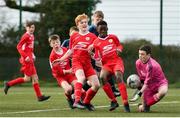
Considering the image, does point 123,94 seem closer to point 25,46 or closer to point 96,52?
point 96,52

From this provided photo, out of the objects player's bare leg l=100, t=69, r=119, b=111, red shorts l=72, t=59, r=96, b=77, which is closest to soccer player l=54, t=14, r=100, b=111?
red shorts l=72, t=59, r=96, b=77

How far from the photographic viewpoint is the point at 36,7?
3080 cm

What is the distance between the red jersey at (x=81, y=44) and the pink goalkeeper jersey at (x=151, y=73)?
102 centimetres

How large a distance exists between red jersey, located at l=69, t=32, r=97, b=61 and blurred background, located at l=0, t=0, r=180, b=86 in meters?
14.0

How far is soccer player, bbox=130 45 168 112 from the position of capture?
13836mm

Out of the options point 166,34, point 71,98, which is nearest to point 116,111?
point 71,98

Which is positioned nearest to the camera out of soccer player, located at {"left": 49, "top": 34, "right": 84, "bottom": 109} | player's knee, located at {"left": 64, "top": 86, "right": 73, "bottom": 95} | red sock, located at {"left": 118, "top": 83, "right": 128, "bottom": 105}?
red sock, located at {"left": 118, "top": 83, "right": 128, "bottom": 105}

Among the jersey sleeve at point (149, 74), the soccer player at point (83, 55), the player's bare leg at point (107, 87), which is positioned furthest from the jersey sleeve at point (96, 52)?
the jersey sleeve at point (149, 74)

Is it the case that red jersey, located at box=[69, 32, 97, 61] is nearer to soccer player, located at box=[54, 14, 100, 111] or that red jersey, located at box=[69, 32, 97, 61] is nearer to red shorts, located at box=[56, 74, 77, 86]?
soccer player, located at box=[54, 14, 100, 111]

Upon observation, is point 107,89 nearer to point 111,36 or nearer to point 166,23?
point 111,36

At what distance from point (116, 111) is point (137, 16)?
16.0 meters

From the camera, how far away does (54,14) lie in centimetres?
3027

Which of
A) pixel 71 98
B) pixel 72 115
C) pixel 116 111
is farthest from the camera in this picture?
pixel 71 98

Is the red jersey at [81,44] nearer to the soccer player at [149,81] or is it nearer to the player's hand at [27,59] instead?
the soccer player at [149,81]
